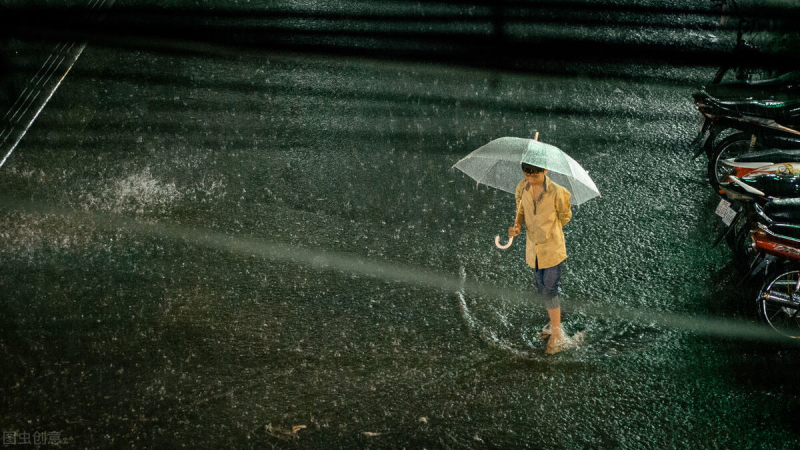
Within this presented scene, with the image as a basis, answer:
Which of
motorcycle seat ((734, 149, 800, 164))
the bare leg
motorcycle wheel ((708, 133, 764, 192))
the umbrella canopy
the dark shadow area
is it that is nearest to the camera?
the umbrella canopy


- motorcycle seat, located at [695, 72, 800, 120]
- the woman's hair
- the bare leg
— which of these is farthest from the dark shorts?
motorcycle seat, located at [695, 72, 800, 120]

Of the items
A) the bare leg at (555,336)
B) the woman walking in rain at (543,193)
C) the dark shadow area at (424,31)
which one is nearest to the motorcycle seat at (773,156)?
the woman walking in rain at (543,193)

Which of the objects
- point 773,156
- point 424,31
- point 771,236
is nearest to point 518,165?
point 771,236

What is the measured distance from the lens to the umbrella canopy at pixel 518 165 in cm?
432

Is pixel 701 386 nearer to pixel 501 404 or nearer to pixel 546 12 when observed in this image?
pixel 501 404

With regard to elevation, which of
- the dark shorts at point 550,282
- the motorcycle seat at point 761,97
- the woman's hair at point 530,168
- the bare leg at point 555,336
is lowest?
the bare leg at point 555,336

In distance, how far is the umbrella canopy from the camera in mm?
4324

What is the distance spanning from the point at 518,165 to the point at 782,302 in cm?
252

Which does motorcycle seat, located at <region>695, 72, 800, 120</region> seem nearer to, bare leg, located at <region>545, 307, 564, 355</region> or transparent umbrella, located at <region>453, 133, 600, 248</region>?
transparent umbrella, located at <region>453, 133, 600, 248</region>

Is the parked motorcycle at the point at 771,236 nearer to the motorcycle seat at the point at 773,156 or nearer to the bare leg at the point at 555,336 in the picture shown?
the motorcycle seat at the point at 773,156

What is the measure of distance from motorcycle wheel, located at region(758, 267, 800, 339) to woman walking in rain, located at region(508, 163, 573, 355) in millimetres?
1794

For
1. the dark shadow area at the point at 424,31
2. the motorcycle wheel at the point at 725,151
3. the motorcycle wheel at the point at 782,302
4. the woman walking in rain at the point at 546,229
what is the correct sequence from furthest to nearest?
the dark shadow area at the point at 424,31 < the motorcycle wheel at the point at 725,151 < the motorcycle wheel at the point at 782,302 < the woman walking in rain at the point at 546,229

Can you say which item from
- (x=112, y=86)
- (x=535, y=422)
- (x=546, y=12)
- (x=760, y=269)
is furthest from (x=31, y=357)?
(x=546, y=12)

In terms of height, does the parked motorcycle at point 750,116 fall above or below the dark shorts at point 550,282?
above
